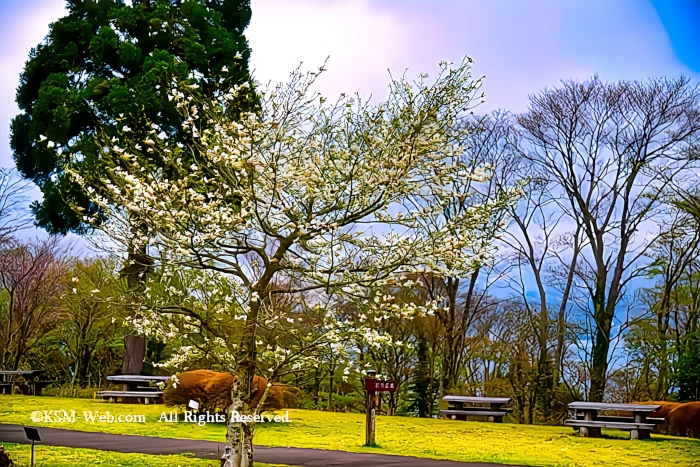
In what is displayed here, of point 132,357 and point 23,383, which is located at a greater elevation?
point 132,357

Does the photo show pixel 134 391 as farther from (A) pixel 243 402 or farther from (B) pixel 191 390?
(A) pixel 243 402

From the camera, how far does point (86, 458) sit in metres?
5.83

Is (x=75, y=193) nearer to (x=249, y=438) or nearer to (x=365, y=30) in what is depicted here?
(x=365, y=30)

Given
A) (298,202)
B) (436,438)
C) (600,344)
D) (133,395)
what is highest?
(298,202)

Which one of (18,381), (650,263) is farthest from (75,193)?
(650,263)

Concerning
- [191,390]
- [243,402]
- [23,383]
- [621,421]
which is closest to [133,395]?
[191,390]

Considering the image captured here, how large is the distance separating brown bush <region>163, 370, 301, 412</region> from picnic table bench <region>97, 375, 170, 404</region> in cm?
217

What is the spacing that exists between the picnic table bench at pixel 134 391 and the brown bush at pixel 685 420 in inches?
285

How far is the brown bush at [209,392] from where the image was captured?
27.7 ft

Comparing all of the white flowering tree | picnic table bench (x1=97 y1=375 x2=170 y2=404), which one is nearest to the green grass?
the white flowering tree

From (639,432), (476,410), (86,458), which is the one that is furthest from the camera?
(476,410)

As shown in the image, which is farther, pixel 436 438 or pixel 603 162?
pixel 603 162

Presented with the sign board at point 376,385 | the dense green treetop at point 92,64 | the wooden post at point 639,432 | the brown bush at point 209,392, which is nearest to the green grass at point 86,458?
the sign board at point 376,385

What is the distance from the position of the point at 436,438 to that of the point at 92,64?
307 inches
